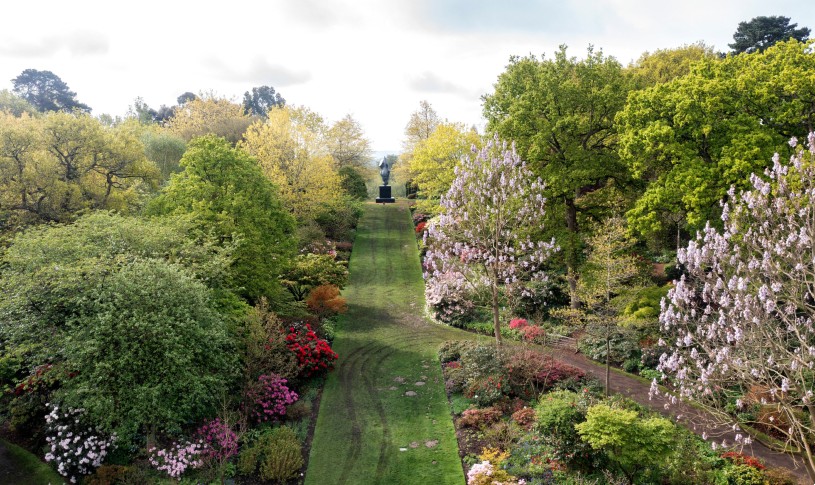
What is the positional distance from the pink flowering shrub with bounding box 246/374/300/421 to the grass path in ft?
4.92

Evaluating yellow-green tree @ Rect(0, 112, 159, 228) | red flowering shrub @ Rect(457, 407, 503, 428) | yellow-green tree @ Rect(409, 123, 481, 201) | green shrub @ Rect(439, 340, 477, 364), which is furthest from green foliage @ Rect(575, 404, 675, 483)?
yellow-green tree @ Rect(0, 112, 159, 228)

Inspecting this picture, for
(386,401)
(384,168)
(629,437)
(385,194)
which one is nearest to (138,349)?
(386,401)

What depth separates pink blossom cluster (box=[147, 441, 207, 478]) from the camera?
48.7 feet

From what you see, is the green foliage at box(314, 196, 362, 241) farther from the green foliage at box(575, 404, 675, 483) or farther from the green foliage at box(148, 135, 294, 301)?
the green foliage at box(575, 404, 675, 483)

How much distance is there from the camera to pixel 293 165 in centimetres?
3953

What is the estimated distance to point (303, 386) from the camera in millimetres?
20984

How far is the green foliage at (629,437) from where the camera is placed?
12797 millimetres

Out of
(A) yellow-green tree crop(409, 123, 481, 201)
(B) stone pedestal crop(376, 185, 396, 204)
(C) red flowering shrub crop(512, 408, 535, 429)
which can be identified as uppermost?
(A) yellow-green tree crop(409, 123, 481, 201)

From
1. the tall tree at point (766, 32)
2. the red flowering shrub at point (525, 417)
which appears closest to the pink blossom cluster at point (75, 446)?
the red flowering shrub at point (525, 417)

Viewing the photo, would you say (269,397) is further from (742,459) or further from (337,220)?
(337,220)

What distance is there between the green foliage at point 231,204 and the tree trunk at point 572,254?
49.9 feet

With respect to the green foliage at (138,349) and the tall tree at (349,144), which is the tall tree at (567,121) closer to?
the green foliage at (138,349)

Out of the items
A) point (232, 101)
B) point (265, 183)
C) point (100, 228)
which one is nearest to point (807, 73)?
point (265, 183)

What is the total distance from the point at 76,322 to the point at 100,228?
422cm
